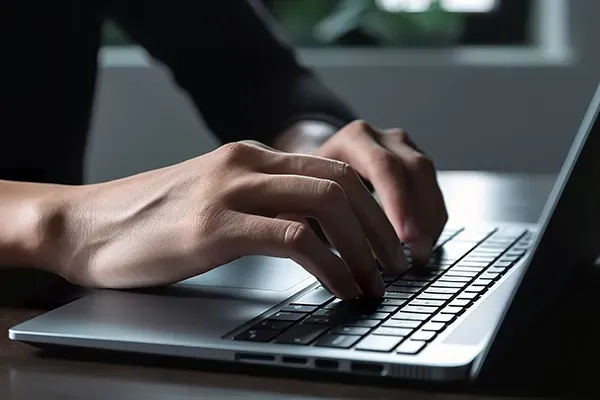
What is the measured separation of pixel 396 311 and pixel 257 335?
99mm

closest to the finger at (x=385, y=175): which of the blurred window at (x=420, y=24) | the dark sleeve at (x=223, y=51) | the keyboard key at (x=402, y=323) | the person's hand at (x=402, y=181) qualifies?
the person's hand at (x=402, y=181)

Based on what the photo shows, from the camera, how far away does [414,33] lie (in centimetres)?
246

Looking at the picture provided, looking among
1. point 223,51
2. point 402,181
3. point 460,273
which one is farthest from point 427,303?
point 223,51

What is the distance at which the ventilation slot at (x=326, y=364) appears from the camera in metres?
0.49

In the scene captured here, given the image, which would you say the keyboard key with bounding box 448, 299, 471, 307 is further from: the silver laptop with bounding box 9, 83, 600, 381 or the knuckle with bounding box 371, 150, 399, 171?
the knuckle with bounding box 371, 150, 399, 171

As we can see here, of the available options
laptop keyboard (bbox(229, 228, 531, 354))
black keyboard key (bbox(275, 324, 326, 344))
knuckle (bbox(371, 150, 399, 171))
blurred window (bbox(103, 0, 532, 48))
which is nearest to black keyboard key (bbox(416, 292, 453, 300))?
laptop keyboard (bbox(229, 228, 531, 354))

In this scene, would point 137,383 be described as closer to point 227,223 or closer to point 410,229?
point 227,223

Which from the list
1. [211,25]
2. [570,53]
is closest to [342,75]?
[570,53]

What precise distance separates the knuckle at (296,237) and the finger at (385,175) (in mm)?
188

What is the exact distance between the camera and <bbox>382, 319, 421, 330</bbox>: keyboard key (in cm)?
54

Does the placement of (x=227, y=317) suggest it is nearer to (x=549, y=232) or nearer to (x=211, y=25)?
(x=549, y=232)

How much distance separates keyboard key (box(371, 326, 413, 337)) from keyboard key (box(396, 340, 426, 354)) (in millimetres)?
14

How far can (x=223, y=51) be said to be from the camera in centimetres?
139

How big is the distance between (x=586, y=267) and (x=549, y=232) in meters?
0.23
